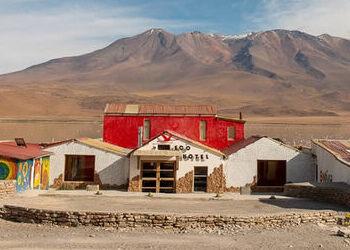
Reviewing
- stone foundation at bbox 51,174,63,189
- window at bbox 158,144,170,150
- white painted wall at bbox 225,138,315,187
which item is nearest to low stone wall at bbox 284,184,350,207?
white painted wall at bbox 225,138,315,187

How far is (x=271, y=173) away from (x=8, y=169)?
16702mm

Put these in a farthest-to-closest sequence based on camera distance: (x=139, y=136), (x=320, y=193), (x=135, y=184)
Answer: (x=139, y=136) → (x=135, y=184) → (x=320, y=193)

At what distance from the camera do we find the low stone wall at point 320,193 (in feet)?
72.9

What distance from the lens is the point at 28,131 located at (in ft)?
261

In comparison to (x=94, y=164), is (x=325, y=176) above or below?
below

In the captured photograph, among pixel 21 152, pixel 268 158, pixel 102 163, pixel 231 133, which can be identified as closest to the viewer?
pixel 21 152

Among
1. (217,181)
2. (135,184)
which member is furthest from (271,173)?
(135,184)

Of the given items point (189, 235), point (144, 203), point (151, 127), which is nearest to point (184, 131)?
point (151, 127)

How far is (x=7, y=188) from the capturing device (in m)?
22.4

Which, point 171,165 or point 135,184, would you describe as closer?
point 135,184

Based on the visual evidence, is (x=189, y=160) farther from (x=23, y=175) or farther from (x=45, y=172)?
(x=23, y=175)

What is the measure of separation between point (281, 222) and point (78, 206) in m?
8.37

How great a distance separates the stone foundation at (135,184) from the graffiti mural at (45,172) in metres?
4.96

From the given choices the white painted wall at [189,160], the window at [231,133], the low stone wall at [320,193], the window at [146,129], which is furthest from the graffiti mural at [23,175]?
the window at [231,133]
